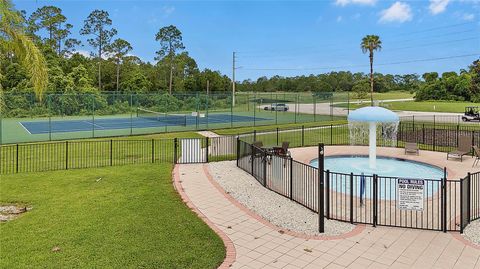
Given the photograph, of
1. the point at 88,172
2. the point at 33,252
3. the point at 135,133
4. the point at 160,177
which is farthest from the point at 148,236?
the point at 135,133

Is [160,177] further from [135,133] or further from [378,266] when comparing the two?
[135,133]

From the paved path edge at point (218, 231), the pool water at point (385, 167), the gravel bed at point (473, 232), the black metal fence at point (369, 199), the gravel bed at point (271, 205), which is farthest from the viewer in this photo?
the pool water at point (385, 167)

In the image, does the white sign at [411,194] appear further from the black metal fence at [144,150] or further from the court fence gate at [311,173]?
the black metal fence at [144,150]

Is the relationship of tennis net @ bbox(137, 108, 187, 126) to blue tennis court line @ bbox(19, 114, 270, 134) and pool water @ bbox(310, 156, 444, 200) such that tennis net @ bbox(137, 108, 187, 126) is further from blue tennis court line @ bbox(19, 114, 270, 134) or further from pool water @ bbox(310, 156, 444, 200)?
pool water @ bbox(310, 156, 444, 200)

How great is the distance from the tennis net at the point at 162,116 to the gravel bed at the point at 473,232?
87.4 feet

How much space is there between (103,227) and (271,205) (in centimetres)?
426

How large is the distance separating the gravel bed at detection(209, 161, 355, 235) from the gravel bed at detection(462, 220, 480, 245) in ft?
7.48

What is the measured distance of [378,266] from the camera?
626cm

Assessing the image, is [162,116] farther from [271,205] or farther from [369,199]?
[369,199]

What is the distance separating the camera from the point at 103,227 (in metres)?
7.82

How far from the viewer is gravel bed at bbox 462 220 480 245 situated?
744 centimetres

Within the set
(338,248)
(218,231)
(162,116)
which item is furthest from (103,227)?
(162,116)

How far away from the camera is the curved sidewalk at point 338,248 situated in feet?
20.9

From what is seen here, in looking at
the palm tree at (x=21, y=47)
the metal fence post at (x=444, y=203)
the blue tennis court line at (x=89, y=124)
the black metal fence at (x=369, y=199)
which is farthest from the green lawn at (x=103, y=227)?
the blue tennis court line at (x=89, y=124)
